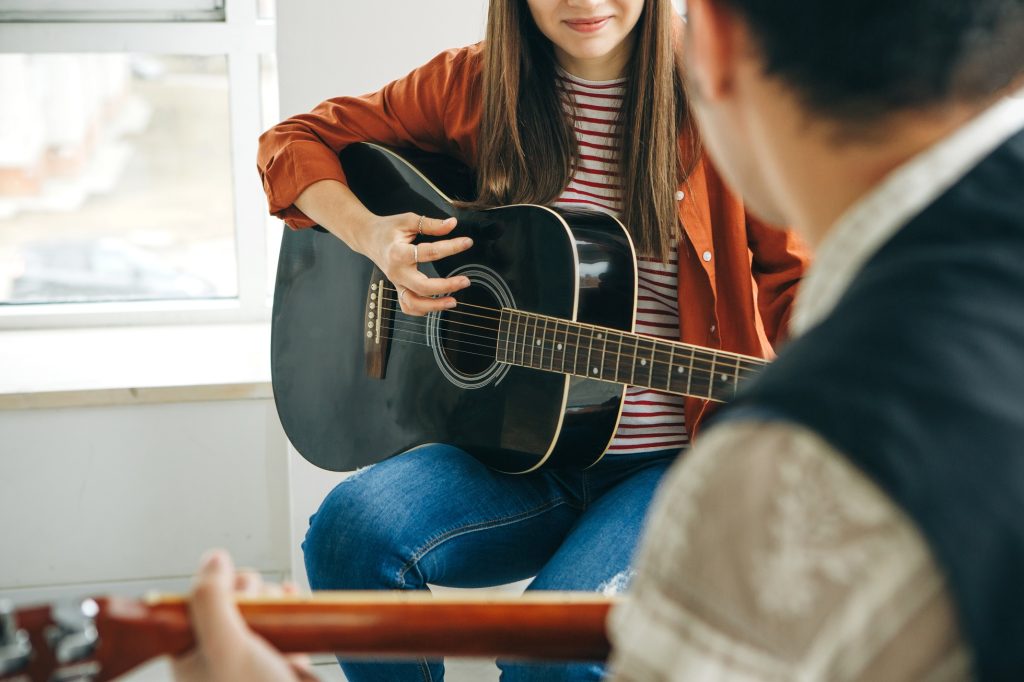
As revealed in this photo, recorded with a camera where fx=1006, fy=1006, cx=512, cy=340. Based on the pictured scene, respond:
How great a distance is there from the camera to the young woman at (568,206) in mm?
1303

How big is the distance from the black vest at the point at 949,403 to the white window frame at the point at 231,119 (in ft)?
6.93

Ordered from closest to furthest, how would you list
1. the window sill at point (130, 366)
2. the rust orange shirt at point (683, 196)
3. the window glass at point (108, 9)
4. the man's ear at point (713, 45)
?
the man's ear at point (713, 45), the rust orange shirt at point (683, 196), the window sill at point (130, 366), the window glass at point (108, 9)

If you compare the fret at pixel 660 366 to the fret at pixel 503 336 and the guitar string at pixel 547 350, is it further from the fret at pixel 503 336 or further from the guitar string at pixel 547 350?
the fret at pixel 503 336

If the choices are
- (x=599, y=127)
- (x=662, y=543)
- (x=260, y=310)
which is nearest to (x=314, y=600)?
(x=662, y=543)

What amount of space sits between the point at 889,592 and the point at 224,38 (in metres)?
2.23

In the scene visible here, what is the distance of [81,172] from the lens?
2.40 meters

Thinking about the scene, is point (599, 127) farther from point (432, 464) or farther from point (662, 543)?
point (662, 543)

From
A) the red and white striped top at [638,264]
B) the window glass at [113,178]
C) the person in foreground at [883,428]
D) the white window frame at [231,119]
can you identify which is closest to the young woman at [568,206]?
the red and white striped top at [638,264]

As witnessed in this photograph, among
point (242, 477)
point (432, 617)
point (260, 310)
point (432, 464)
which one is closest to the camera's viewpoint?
point (432, 617)

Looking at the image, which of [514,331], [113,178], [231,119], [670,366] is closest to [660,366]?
[670,366]

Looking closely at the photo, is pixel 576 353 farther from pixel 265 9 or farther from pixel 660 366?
pixel 265 9

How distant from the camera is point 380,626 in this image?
26.6 inches

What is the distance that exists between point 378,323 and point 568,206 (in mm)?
357

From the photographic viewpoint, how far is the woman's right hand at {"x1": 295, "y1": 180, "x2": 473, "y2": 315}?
1413 mm
